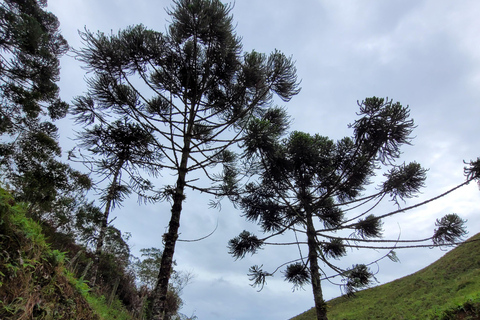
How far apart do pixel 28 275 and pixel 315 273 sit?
7321 millimetres

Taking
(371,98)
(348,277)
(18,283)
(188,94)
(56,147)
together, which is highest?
(56,147)

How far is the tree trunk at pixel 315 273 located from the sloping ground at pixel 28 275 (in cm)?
621

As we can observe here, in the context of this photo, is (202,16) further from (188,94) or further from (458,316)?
(458,316)

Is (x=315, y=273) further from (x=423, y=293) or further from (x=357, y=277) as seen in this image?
(x=423, y=293)

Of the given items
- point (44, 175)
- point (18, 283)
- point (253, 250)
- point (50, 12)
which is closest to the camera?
point (18, 283)

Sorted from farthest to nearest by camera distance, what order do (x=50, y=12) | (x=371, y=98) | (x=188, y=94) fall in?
(x=50, y=12) < (x=188, y=94) < (x=371, y=98)

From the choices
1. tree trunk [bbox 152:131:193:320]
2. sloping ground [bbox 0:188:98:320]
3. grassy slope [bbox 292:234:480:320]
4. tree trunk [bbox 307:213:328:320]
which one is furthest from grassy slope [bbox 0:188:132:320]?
grassy slope [bbox 292:234:480:320]

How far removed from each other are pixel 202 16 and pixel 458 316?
36.0ft

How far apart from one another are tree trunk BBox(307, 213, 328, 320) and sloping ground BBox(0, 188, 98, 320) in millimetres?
6210

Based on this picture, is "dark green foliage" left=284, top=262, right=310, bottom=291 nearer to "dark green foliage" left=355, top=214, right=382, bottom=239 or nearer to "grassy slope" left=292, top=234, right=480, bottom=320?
"dark green foliage" left=355, top=214, right=382, bottom=239

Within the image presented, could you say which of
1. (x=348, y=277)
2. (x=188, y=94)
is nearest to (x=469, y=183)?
(x=348, y=277)

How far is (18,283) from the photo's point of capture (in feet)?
8.20

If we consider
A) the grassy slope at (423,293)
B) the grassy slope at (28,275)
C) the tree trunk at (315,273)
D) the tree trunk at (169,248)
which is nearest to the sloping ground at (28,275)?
the grassy slope at (28,275)

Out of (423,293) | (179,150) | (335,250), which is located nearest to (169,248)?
(179,150)
